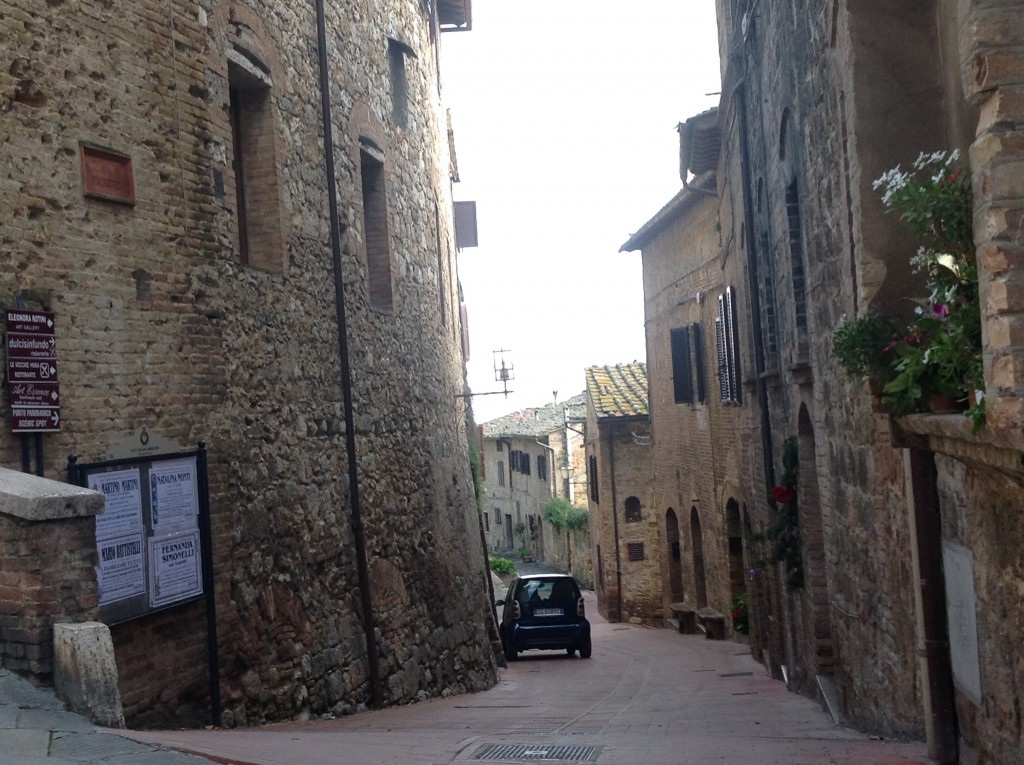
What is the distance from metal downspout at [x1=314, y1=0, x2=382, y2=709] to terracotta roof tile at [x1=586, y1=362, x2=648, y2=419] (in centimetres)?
1718

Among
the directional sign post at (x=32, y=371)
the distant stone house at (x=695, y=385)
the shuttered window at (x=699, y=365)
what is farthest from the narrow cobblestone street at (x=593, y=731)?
the shuttered window at (x=699, y=365)

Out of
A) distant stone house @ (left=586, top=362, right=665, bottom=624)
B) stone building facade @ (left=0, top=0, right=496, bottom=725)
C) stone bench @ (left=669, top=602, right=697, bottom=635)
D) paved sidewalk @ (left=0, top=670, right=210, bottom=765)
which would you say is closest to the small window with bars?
stone building facade @ (left=0, top=0, right=496, bottom=725)

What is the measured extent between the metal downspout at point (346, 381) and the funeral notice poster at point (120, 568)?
3726 mm

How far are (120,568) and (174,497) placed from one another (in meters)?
0.76

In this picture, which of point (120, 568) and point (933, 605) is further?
point (120, 568)

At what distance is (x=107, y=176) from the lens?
7.09 m

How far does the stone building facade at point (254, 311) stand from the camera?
673 cm

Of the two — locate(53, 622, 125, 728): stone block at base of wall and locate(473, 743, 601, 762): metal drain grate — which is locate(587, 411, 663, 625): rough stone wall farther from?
locate(53, 622, 125, 728): stone block at base of wall

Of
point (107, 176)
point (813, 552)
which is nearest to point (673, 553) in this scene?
point (813, 552)

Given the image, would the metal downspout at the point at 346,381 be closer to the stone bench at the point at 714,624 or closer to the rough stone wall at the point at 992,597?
the rough stone wall at the point at 992,597

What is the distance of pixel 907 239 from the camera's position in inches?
263

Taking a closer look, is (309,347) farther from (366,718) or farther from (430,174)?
(430,174)

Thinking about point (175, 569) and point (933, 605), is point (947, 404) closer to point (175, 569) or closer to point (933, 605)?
point (933, 605)

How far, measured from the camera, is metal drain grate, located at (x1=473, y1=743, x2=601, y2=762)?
6.95 metres
